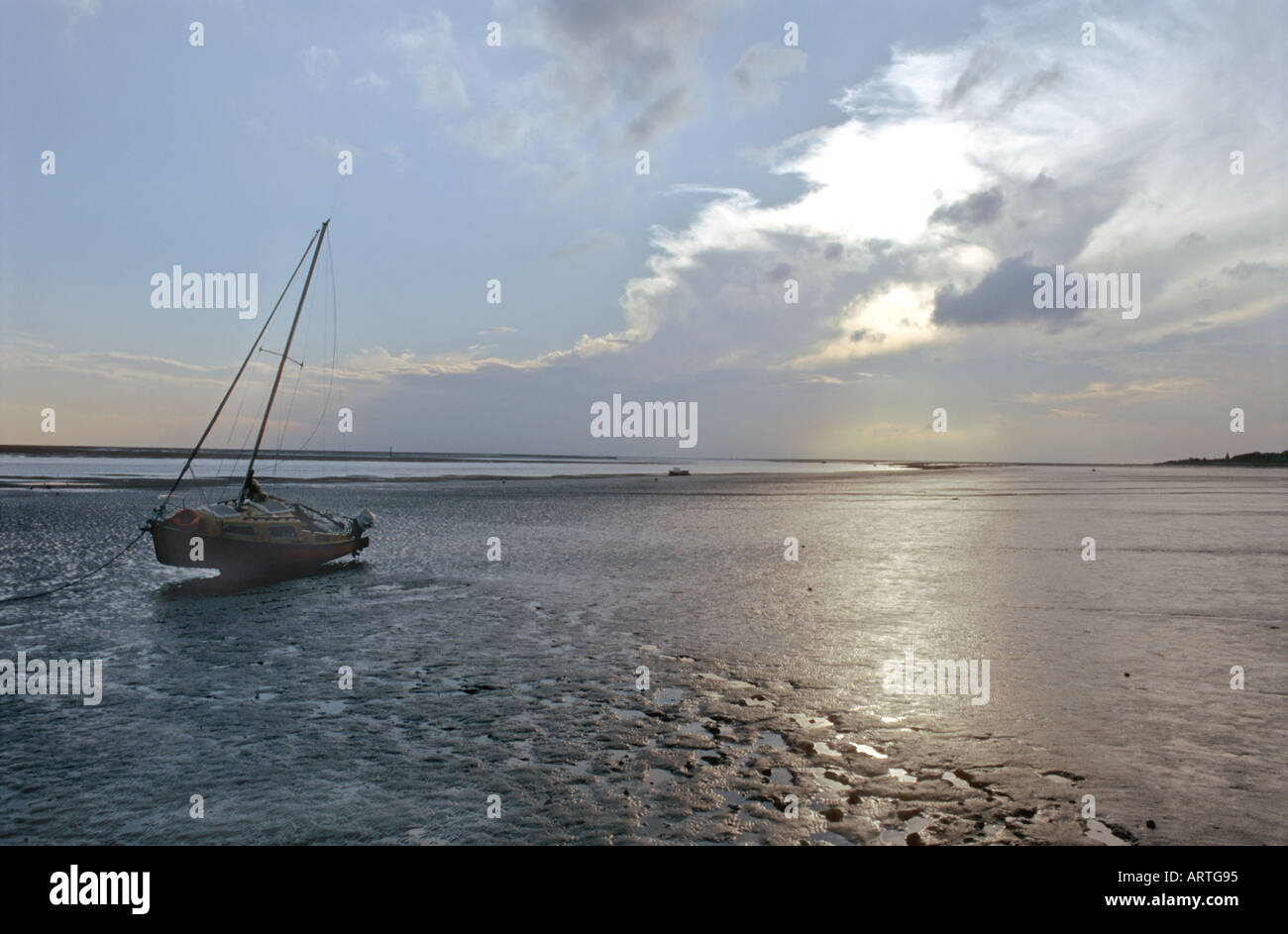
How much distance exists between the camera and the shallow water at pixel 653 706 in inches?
292

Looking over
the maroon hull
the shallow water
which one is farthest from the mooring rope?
the maroon hull

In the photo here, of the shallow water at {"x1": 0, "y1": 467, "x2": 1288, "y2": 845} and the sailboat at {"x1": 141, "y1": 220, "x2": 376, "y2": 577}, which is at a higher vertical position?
the sailboat at {"x1": 141, "y1": 220, "x2": 376, "y2": 577}

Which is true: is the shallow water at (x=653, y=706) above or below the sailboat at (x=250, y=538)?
below

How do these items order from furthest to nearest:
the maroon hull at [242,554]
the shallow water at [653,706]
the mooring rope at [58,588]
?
the maroon hull at [242,554] < the mooring rope at [58,588] < the shallow water at [653,706]

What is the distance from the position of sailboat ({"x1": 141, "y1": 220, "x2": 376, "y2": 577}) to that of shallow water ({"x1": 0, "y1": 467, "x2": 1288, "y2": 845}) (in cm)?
105

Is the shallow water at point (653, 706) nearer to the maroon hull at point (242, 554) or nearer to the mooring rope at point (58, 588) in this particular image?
the mooring rope at point (58, 588)

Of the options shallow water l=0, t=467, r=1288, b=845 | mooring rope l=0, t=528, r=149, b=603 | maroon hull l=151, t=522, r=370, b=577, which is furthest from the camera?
maroon hull l=151, t=522, r=370, b=577

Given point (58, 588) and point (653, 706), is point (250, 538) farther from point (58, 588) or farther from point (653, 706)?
point (653, 706)

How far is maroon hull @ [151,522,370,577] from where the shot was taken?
844 inches

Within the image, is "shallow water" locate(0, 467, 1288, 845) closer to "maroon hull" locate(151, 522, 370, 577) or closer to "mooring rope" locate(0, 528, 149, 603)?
"mooring rope" locate(0, 528, 149, 603)

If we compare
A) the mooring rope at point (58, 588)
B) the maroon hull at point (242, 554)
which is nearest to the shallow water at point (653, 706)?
the mooring rope at point (58, 588)

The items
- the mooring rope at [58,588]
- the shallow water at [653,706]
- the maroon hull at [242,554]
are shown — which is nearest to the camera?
the shallow water at [653,706]

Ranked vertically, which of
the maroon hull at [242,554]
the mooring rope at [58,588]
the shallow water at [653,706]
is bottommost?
the shallow water at [653,706]

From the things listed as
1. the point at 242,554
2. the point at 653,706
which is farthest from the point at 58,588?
the point at 653,706
